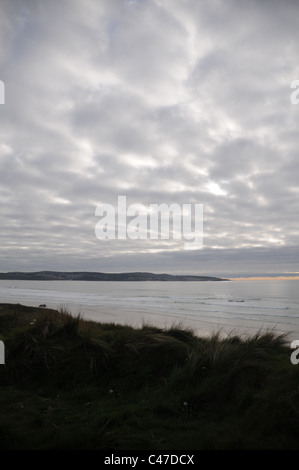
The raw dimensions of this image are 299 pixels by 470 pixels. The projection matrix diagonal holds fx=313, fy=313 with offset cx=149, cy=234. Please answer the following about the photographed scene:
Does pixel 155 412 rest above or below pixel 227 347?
below

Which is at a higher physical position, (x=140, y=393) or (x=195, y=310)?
(x=140, y=393)

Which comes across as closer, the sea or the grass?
the grass

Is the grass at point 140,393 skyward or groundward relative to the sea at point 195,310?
skyward

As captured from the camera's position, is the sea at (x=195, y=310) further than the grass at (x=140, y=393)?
Yes

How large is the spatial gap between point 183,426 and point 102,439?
1262mm

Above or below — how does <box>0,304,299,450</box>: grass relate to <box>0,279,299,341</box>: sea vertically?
above

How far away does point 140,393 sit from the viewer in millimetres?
6094

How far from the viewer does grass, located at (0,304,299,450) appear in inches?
165

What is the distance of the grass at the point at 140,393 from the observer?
4.20 metres

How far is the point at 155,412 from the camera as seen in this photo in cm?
525

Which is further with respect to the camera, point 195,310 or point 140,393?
point 195,310
